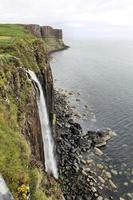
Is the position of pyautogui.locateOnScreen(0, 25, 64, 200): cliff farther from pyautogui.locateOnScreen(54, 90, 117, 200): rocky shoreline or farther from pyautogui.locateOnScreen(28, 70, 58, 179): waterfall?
pyautogui.locateOnScreen(54, 90, 117, 200): rocky shoreline

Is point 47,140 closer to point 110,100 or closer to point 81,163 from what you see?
point 81,163

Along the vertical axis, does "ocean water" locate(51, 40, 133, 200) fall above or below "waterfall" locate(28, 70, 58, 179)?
below

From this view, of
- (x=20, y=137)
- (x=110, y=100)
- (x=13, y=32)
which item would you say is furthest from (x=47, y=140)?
(x=13, y=32)

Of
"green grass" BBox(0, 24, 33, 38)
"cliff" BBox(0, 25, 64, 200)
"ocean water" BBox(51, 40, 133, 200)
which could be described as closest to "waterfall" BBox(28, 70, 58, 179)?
"cliff" BBox(0, 25, 64, 200)

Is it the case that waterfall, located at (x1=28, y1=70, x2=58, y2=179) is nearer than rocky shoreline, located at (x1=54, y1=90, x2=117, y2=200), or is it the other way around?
waterfall, located at (x1=28, y1=70, x2=58, y2=179)

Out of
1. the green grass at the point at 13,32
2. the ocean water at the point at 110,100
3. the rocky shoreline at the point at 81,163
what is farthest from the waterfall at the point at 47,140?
the green grass at the point at 13,32

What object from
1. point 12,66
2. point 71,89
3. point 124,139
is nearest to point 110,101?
point 71,89
